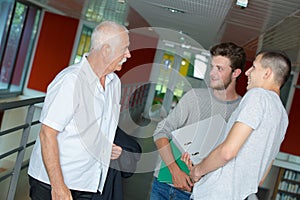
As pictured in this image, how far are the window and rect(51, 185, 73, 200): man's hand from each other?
6.84 metres

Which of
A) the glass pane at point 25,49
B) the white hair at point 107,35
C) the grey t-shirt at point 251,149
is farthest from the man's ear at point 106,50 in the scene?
the glass pane at point 25,49

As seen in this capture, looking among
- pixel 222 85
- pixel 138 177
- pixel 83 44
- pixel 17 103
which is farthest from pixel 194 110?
pixel 83 44

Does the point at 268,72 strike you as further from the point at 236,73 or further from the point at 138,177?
the point at 138,177

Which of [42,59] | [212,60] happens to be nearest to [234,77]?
[212,60]

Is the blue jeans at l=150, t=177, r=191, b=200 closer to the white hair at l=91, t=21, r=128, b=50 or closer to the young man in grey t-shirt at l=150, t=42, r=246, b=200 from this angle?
the young man in grey t-shirt at l=150, t=42, r=246, b=200

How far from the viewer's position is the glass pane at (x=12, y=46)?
819 cm

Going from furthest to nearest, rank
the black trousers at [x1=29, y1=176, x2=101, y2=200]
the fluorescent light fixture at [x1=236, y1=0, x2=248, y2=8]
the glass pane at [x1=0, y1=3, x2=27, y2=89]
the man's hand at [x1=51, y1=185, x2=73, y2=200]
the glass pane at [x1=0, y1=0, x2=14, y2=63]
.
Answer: the glass pane at [x1=0, y1=3, x2=27, y2=89]
the glass pane at [x1=0, y1=0, x2=14, y2=63]
the fluorescent light fixture at [x1=236, y1=0, x2=248, y2=8]
the black trousers at [x1=29, y1=176, x2=101, y2=200]
the man's hand at [x1=51, y1=185, x2=73, y2=200]

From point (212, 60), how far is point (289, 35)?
2.23 m

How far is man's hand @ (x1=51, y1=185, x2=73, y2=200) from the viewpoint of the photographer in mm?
1470

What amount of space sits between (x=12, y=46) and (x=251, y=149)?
24.9 ft

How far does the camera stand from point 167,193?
75.0 inches

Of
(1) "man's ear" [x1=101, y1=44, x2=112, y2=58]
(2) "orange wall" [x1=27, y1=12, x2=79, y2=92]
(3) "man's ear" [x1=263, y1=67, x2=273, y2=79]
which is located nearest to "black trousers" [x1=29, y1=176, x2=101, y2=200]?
(1) "man's ear" [x1=101, y1=44, x2=112, y2=58]

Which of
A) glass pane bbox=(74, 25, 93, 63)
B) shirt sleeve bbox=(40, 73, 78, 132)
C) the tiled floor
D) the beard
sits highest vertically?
glass pane bbox=(74, 25, 93, 63)

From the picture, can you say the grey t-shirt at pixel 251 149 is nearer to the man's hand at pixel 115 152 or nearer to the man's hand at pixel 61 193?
the man's hand at pixel 115 152
